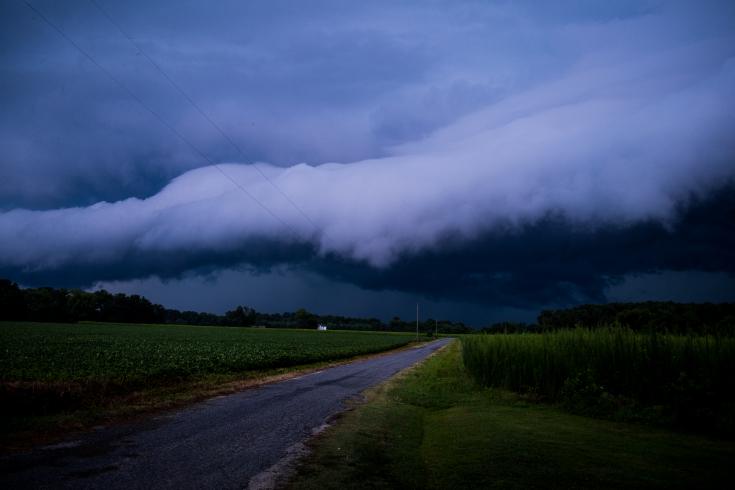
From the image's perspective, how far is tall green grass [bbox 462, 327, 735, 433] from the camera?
46.1ft

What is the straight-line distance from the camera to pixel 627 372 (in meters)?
17.4

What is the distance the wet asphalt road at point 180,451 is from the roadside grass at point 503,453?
119cm

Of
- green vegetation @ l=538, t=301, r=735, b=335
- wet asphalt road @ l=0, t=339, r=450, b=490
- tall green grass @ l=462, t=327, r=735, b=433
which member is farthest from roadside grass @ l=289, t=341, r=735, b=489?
green vegetation @ l=538, t=301, r=735, b=335

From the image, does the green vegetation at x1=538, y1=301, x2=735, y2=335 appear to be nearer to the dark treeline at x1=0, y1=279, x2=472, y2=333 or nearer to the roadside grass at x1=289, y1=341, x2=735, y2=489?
the roadside grass at x1=289, y1=341, x2=735, y2=489

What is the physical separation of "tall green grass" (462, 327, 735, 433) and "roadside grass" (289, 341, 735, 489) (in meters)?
1.43

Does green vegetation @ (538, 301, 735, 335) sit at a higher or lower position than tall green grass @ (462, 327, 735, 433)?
higher

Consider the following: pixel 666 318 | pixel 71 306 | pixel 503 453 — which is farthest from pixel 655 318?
pixel 71 306

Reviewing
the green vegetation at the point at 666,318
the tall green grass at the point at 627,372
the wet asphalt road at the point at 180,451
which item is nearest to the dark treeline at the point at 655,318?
the green vegetation at the point at 666,318

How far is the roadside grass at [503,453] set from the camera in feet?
27.3

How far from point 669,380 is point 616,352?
216 cm

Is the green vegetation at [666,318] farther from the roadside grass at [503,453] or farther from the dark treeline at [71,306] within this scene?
the dark treeline at [71,306]

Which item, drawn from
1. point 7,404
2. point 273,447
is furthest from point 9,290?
point 273,447

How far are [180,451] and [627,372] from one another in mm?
15912

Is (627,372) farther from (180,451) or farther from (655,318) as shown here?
(180,451)
